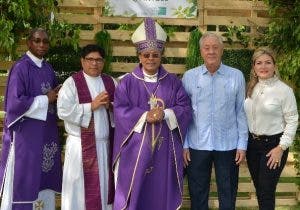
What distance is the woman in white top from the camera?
4.16 meters

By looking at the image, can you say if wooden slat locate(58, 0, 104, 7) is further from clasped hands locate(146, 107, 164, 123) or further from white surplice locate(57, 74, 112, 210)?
clasped hands locate(146, 107, 164, 123)

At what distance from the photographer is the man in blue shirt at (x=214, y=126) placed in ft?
14.0

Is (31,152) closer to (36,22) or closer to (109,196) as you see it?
(109,196)

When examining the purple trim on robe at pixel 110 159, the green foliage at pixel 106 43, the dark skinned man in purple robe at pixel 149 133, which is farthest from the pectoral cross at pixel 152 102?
the green foliage at pixel 106 43

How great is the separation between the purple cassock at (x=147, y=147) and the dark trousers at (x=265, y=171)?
2.14ft

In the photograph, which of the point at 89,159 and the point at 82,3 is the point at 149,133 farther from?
the point at 82,3

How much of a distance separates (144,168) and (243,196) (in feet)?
7.35

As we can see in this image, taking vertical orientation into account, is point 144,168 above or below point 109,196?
above

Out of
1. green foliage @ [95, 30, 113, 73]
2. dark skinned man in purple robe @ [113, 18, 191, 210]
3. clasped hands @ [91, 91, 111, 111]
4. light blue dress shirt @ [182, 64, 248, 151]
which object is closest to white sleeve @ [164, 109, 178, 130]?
dark skinned man in purple robe @ [113, 18, 191, 210]

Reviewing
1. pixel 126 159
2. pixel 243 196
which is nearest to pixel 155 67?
pixel 126 159

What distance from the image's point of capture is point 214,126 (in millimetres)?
4273

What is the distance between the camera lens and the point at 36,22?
198 inches

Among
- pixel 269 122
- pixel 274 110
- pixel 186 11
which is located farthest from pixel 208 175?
pixel 186 11

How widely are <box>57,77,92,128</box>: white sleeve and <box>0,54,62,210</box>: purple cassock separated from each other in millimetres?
269
